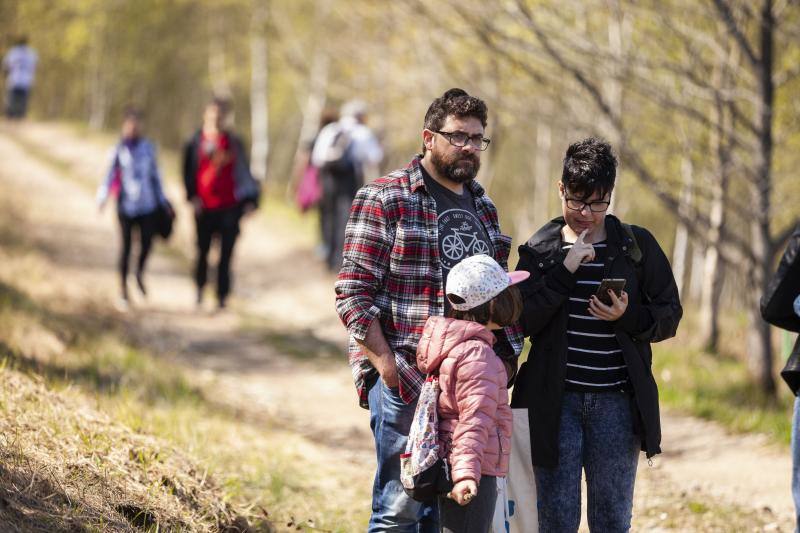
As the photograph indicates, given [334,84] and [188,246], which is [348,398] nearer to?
[188,246]

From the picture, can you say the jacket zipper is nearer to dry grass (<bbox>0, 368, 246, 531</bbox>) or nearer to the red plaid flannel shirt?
the red plaid flannel shirt

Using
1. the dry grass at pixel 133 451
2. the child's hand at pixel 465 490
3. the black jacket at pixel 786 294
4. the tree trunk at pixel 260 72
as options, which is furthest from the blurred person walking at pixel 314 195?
the tree trunk at pixel 260 72

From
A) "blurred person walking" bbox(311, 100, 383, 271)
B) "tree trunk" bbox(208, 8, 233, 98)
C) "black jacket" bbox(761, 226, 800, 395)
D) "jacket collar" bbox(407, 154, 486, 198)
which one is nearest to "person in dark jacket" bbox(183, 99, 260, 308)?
"blurred person walking" bbox(311, 100, 383, 271)

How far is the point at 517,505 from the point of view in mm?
3885

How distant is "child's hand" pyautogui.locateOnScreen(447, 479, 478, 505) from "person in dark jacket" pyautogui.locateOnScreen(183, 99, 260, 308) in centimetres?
733

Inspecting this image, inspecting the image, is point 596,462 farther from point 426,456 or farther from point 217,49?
point 217,49

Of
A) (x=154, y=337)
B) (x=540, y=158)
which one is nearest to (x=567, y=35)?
(x=154, y=337)

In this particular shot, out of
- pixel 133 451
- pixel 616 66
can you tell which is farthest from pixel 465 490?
pixel 616 66

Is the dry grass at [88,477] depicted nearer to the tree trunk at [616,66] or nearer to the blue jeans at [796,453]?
the blue jeans at [796,453]

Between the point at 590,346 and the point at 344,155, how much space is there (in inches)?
360

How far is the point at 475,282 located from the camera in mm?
3529

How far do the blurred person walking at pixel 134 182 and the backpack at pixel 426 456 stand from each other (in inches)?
300

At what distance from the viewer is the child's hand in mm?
3346

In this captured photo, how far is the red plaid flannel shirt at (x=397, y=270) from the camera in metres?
3.82
